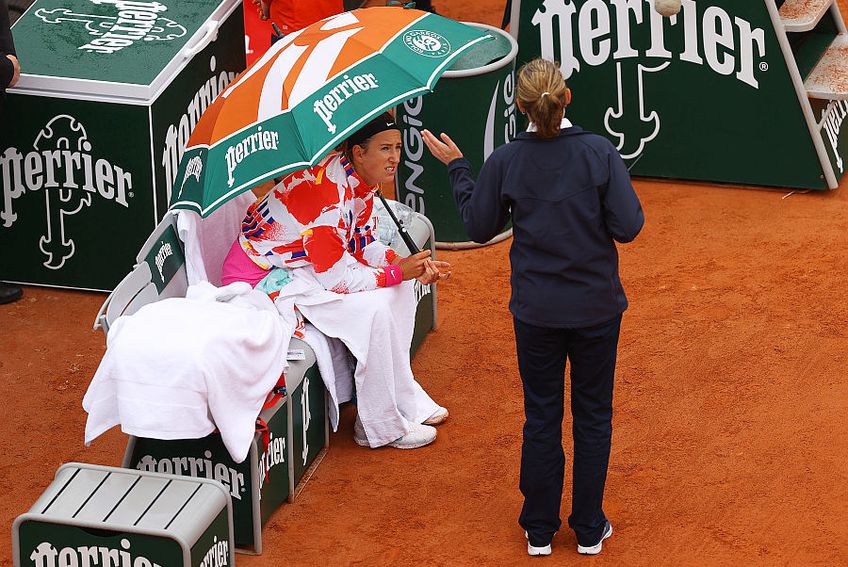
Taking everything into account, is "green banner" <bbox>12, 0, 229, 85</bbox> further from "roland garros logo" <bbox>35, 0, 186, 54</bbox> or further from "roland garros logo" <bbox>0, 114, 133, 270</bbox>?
"roland garros logo" <bbox>0, 114, 133, 270</bbox>

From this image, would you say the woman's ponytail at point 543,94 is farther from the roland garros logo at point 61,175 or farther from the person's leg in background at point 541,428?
the roland garros logo at point 61,175

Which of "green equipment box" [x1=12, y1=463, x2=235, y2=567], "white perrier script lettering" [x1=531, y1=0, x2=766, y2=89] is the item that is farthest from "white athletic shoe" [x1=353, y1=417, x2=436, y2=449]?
"white perrier script lettering" [x1=531, y1=0, x2=766, y2=89]

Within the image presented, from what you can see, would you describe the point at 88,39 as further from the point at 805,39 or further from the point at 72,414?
the point at 805,39

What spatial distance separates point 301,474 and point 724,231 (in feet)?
11.0

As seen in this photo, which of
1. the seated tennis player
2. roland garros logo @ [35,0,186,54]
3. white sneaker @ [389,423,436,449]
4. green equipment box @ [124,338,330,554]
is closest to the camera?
green equipment box @ [124,338,330,554]

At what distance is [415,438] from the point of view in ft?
20.1

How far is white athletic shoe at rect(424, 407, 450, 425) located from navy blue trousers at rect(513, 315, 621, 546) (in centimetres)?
105

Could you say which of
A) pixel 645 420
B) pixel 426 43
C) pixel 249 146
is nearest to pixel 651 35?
pixel 426 43

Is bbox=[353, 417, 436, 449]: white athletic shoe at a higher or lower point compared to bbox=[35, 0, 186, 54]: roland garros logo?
lower

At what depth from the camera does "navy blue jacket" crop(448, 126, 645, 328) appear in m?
4.75

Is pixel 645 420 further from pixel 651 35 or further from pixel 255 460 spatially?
Result: pixel 651 35

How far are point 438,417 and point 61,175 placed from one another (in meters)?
2.49

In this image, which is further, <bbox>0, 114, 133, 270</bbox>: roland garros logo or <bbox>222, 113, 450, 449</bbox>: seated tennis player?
<bbox>0, 114, 133, 270</bbox>: roland garros logo

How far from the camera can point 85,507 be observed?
495 centimetres
